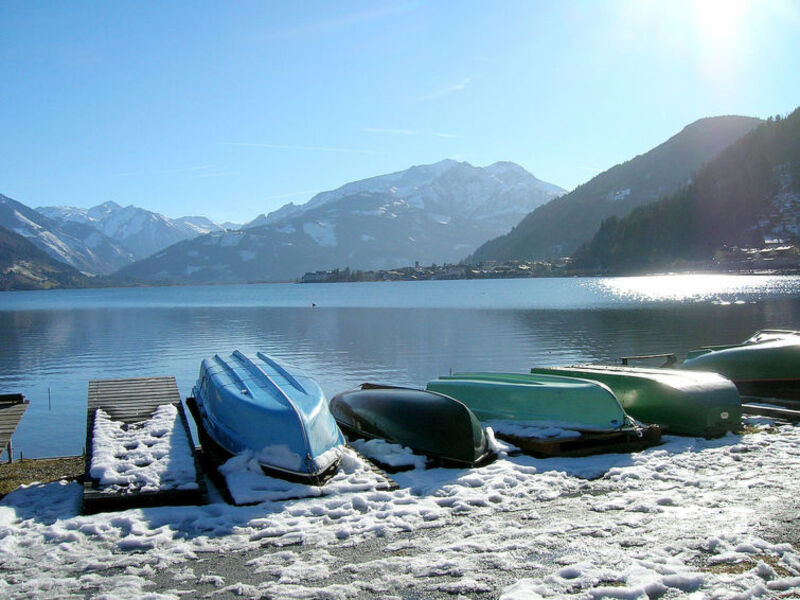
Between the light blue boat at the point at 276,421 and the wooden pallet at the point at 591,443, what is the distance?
3161mm

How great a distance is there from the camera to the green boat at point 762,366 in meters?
16.3

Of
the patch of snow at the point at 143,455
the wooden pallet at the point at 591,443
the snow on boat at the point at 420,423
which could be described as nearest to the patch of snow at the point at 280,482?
the patch of snow at the point at 143,455

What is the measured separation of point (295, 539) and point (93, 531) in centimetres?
234

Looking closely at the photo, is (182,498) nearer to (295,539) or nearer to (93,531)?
(93,531)

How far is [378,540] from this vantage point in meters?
7.26

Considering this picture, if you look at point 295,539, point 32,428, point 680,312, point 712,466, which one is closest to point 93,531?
point 295,539

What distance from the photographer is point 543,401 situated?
12.3m

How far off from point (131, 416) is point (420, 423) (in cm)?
526

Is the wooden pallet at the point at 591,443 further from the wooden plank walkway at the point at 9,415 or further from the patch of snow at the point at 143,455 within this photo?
the wooden plank walkway at the point at 9,415

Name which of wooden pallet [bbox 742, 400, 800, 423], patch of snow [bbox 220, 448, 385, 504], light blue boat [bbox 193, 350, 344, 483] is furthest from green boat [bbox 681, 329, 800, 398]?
patch of snow [bbox 220, 448, 385, 504]

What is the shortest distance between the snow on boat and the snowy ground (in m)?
0.74

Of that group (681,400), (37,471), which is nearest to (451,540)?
(681,400)

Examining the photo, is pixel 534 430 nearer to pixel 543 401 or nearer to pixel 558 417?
pixel 558 417

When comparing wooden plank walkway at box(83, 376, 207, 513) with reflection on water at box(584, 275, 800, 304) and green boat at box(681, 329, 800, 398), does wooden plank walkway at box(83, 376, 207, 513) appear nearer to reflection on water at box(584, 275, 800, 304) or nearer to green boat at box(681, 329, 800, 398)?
green boat at box(681, 329, 800, 398)
